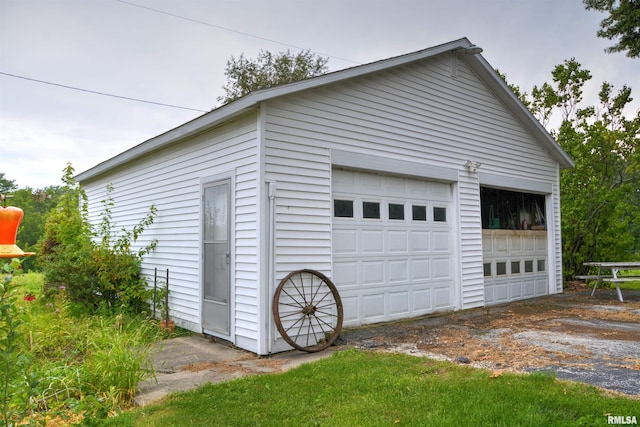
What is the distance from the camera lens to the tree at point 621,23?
1045 cm

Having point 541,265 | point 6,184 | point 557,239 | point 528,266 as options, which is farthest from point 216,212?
point 6,184

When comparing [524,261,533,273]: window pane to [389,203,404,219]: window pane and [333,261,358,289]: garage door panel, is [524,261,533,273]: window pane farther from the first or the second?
[333,261,358,289]: garage door panel

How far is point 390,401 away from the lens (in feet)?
11.9

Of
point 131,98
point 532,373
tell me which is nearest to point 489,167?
point 532,373

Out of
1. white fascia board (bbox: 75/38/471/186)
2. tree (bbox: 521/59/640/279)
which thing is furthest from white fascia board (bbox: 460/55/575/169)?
tree (bbox: 521/59/640/279)

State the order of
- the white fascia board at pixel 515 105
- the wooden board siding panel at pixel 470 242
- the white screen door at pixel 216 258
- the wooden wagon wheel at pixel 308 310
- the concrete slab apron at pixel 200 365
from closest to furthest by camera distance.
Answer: the concrete slab apron at pixel 200 365, the wooden wagon wheel at pixel 308 310, the white screen door at pixel 216 258, the wooden board siding panel at pixel 470 242, the white fascia board at pixel 515 105

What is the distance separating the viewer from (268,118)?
574 cm

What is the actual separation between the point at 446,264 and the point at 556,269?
4252 mm

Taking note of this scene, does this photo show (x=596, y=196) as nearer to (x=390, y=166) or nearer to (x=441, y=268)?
(x=441, y=268)

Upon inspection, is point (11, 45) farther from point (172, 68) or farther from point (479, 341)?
point (479, 341)

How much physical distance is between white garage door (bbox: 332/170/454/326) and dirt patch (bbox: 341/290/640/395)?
0.35 metres

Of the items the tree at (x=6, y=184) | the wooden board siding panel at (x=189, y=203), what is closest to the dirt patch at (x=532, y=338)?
the wooden board siding panel at (x=189, y=203)

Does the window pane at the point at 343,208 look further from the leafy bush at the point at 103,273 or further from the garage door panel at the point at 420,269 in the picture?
the leafy bush at the point at 103,273

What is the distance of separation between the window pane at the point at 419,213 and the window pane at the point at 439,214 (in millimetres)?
279
